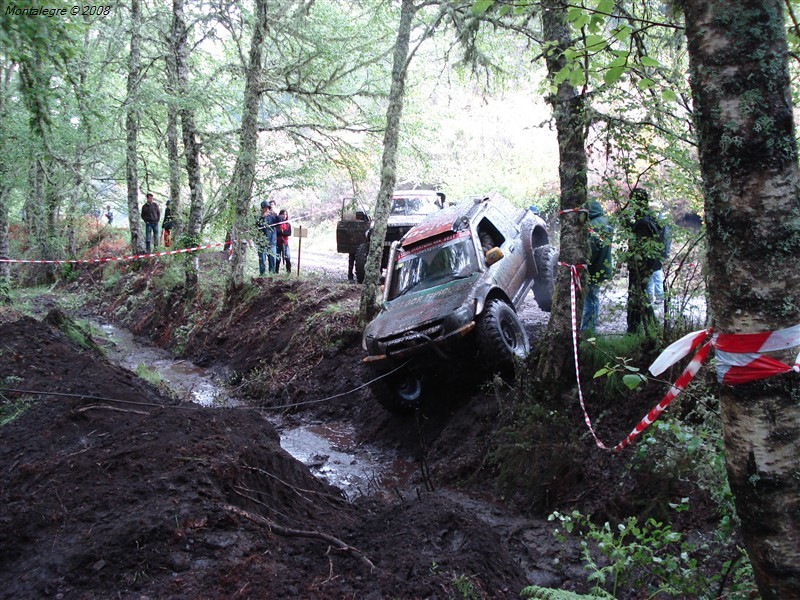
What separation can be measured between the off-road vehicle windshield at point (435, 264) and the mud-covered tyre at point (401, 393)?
54.6 inches

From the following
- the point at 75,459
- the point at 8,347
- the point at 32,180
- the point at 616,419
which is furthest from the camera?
the point at 32,180

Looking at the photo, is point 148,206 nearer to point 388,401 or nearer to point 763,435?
point 388,401

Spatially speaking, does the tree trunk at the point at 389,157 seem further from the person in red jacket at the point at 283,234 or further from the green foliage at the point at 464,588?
the green foliage at the point at 464,588

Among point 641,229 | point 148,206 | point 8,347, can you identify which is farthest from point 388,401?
point 148,206

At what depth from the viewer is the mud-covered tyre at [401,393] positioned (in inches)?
329

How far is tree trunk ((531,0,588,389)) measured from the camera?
238 inches

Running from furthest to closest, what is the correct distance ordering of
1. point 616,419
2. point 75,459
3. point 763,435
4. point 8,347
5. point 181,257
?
Result: point 181,257, point 8,347, point 616,419, point 75,459, point 763,435

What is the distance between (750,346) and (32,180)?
2282cm

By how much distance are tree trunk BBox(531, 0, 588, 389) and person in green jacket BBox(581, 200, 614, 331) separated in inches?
7.9

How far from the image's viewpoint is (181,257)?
55.9ft

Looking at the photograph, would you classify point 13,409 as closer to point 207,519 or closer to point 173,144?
point 207,519

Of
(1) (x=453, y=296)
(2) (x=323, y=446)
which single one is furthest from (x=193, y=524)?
(2) (x=323, y=446)

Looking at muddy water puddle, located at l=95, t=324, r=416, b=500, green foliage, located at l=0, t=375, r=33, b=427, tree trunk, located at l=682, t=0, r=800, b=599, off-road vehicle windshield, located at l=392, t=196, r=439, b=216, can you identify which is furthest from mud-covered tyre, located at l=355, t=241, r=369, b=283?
tree trunk, located at l=682, t=0, r=800, b=599

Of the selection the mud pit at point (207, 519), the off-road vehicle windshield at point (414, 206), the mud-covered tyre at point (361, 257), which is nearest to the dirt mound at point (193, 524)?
the mud pit at point (207, 519)
